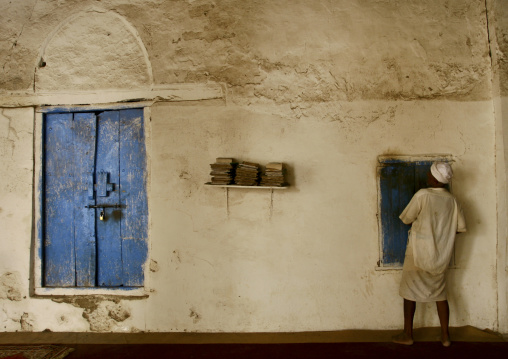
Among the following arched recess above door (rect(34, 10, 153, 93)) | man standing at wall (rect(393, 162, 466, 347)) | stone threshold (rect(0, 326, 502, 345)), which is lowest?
stone threshold (rect(0, 326, 502, 345))

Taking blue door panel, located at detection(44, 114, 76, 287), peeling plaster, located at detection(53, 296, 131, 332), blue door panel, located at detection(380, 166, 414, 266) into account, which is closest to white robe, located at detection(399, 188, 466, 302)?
blue door panel, located at detection(380, 166, 414, 266)

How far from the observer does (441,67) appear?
140 inches

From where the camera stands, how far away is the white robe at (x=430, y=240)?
10.1ft

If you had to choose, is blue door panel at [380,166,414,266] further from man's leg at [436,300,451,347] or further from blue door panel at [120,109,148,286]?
blue door panel at [120,109,148,286]

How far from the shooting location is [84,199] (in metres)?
3.71

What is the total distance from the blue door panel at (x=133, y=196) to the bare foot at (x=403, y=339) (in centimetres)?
279

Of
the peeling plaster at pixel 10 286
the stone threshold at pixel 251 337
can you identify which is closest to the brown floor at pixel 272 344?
the stone threshold at pixel 251 337

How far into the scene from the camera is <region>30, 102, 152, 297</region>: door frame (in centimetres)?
361

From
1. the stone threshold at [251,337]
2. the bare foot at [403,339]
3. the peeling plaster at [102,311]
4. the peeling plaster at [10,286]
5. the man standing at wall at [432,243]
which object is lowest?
the stone threshold at [251,337]

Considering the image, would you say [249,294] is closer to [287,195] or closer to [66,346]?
[287,195]

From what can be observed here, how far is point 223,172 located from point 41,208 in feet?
7.26

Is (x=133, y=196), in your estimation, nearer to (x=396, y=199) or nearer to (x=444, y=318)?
(x=396, y=199)

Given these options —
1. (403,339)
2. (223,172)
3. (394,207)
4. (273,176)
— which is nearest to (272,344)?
(403,339)

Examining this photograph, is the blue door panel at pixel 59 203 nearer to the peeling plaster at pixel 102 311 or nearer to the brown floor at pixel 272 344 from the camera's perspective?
the peeling plaster at pixel 102 311
